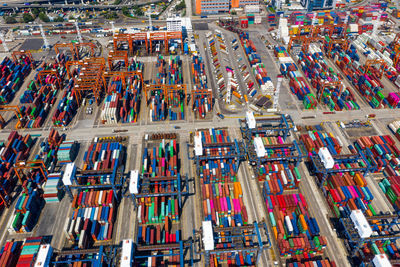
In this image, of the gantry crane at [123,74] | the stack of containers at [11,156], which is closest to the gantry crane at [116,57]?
the gantry crane at [123,74]

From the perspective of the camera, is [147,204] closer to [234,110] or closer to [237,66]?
[234,110]

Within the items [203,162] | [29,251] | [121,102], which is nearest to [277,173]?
[203,162]

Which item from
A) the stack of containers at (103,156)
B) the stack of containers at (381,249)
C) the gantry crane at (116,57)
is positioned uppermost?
the gantry crane at (116,57)

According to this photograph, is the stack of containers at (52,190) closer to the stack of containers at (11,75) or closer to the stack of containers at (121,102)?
the stack of containers at (121,102)

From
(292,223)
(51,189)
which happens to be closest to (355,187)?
(292,223)

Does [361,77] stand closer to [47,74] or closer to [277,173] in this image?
[277,173]

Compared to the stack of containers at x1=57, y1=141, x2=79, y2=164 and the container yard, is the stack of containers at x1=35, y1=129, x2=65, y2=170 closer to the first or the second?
the container yard
